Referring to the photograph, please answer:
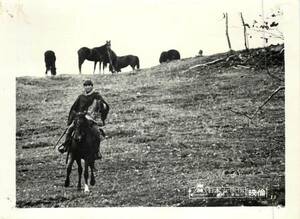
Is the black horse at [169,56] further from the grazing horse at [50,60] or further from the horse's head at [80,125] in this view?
the grazing horse at [50,60]

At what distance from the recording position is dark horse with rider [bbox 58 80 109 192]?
622 cm

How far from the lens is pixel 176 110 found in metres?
6.27

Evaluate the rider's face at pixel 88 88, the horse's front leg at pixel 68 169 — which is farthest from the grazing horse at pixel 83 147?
the rider's face at pixel 88 88

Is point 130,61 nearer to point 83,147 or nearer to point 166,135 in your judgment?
point 166,135

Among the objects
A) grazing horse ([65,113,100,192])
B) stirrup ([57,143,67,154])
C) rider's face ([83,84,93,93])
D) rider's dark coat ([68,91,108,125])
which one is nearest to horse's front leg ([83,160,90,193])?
grazing horse ([65,113,100,192])

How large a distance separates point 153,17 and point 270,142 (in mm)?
1700

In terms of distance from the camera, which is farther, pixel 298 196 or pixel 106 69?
pixel 106 69

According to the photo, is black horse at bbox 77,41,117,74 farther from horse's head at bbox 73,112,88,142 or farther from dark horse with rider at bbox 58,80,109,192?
horse's head at bbox 73,112,88,142

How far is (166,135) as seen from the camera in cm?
624

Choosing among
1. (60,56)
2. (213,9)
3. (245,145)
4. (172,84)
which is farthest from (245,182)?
(60,56)

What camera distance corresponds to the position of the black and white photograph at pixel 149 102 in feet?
20.2

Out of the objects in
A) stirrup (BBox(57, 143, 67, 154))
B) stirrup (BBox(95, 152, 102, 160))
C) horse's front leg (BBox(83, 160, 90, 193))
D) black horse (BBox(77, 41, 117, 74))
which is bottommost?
horse's front leg (BBox(83, 160, 90, 193))

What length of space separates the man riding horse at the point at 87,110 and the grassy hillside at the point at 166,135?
66 millimetres
